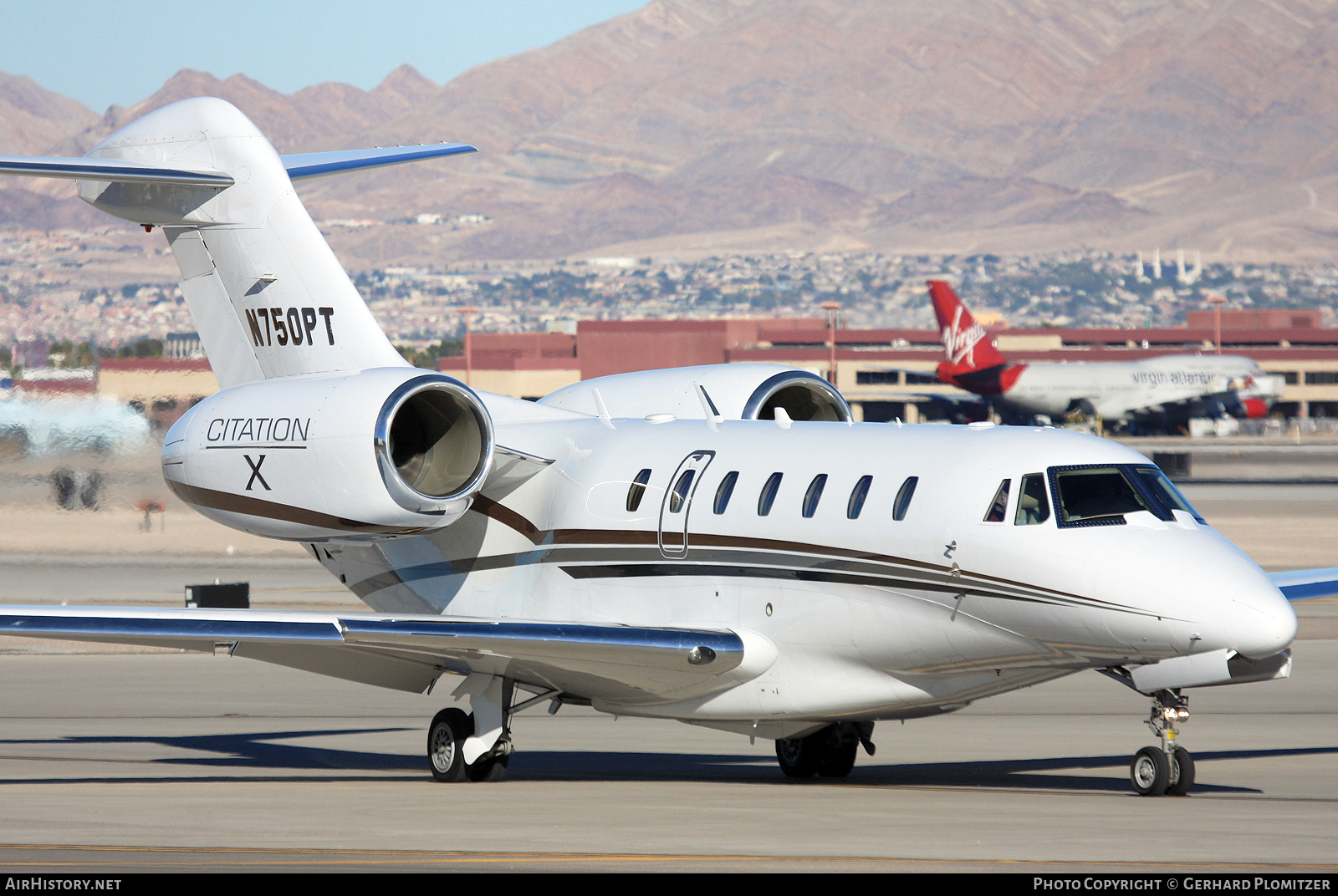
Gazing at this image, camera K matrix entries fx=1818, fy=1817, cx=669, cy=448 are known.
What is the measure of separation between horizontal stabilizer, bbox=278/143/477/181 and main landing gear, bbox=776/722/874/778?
23.5ft

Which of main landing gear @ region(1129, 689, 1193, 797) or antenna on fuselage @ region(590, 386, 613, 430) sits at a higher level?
antenna on fuselage @ region(590, 386, 613, 430)

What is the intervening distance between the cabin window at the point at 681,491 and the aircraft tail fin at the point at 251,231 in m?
3.95

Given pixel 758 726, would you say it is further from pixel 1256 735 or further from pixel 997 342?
pixel 997 342

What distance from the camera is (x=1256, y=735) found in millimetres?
20906

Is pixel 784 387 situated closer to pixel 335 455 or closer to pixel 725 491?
pixel 725 491

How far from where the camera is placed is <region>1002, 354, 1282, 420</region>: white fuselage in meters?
114

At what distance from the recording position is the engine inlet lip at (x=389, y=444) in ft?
55.6

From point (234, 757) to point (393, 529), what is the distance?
4533 mm

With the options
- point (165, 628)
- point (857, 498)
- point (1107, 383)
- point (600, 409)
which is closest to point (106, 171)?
point (165, 628)

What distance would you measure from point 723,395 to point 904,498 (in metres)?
4.59

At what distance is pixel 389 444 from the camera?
17.1 m

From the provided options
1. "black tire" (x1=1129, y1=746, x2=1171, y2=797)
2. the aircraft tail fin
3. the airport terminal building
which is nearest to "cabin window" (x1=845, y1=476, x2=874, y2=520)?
"black tire" (x1=1129, y1=746, x2=1171, y2=797)

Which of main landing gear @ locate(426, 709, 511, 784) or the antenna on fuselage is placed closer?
main landing gear @ locate(426, 709, 511, 784)

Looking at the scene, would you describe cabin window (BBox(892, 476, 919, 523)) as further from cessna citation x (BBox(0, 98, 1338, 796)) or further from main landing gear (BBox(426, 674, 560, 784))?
main landing gear (BBox(426, 674, 560, 784))
